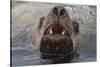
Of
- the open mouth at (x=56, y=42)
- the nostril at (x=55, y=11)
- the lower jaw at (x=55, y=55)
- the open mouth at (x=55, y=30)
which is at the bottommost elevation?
the lower jaw at (x=55, y=55)

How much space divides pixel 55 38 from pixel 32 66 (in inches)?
19.0

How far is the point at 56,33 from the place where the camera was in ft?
7.40

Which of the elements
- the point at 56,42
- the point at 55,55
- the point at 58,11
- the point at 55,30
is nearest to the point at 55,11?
the point at 58,11

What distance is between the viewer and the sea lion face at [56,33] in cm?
222

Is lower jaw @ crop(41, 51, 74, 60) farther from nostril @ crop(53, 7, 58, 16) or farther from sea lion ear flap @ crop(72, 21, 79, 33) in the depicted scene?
nostril @ crop(53, 7, 58, 16)

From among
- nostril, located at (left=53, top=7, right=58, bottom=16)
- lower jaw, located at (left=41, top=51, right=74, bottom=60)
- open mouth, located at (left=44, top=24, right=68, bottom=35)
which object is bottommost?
lower jaw, located at (left=41, top=51, right=74, bottom=60)

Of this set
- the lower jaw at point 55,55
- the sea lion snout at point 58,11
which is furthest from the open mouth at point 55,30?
the lower jaw at point 55,55

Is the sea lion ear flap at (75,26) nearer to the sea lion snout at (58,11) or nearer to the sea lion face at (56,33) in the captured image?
the sea lion face at (56,33)

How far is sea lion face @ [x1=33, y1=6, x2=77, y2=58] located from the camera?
7.28ft

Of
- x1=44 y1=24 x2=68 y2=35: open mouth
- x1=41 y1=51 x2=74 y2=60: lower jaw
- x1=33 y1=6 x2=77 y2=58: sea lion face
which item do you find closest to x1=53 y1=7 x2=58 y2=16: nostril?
x1=33 y1=6 x2=77 y2=58: sea lion face

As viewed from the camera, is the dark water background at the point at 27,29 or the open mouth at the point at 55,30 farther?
the open mouth at the point at 55,30

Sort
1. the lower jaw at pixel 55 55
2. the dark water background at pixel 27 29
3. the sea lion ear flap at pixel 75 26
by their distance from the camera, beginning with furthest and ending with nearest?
the sea lion ear flap at pixel 75 26, the lower jaw at pixel 55 55, the dark water background at pixel 27 29

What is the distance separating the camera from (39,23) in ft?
7.21
